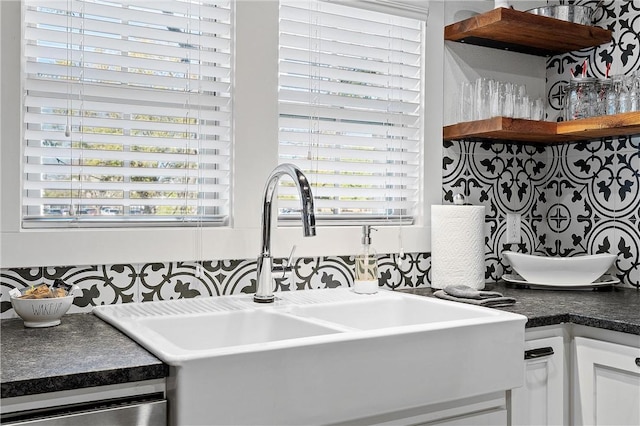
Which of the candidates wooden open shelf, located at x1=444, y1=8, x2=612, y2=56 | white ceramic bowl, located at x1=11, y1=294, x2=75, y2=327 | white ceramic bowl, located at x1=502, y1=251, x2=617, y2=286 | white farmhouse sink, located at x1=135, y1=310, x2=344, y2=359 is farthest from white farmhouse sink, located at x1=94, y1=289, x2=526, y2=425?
wooden open shelf, located at x1=444, y1=8, x2=612, y2=56

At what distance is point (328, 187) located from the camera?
7.18 feet

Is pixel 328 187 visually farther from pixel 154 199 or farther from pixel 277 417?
pixel 277 417

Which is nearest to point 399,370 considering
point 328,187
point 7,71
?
point 328,187

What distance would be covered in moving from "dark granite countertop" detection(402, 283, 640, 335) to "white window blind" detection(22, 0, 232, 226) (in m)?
0.90

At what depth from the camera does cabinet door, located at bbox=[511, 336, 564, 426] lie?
1.77 m

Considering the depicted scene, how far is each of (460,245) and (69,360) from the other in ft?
4.57

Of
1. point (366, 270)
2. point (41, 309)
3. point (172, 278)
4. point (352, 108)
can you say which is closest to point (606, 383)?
point (366, 270)

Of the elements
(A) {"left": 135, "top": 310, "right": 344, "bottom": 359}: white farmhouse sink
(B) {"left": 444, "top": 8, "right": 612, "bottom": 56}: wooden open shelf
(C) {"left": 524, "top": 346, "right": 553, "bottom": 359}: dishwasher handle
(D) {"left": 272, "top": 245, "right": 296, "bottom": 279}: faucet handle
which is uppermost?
(B) {"left": 444, "top": 8, "right": 612, "bottom": 56}: wooden open shelf

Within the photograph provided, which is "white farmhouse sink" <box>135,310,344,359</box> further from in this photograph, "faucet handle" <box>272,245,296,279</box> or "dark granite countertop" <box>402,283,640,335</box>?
"dark granite countertop" <box>402,283,640,335</box>

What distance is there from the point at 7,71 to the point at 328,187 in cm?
104

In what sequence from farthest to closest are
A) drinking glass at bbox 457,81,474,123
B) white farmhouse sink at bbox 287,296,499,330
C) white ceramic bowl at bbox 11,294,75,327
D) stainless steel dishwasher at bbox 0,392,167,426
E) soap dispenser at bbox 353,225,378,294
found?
drinking glass at bbox 457,81,474,123
soap dispenser at bbox 353,225,378,294
white farmhouse sink at bbox 287,296,499,330
white ceramic bowl at bbox 11,294,75,327
stainless steel dishwasher at bbox 0,392,167,426

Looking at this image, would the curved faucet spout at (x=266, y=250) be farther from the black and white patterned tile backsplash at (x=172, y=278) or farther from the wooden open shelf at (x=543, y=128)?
the wooden open shelf at (x=543, y=128)

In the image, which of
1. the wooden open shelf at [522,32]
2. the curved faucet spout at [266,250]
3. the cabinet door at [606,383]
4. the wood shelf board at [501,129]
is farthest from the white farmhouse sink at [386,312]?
the wooden open shelf at [522,32]

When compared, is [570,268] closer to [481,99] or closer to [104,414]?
[481,99]
